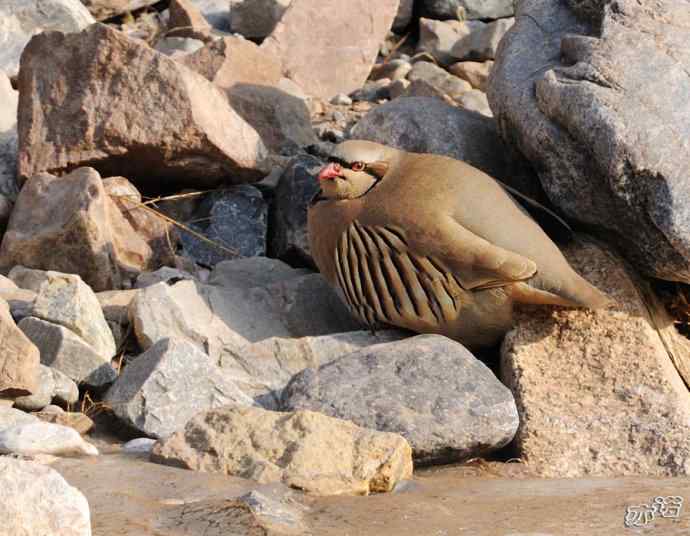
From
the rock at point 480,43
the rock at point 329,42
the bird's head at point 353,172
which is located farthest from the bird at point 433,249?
the rock at point 480,43

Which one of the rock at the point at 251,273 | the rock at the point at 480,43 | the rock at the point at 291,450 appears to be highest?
the rock at the point at 480,43

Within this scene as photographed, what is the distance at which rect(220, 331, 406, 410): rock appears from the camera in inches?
227

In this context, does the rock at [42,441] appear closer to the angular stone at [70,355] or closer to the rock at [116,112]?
the angular stone at [70,355]

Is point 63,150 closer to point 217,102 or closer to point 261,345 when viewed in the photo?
point 217,102

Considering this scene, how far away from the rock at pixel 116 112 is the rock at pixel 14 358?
7.45 ft

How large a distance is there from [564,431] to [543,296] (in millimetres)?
631

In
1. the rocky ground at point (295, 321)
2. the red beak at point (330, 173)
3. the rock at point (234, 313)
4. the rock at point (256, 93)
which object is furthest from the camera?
the rock at point (256, 93)

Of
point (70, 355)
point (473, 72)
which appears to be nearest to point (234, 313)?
point (70, 355)

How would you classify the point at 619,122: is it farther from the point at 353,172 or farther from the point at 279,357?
the point at 279,357

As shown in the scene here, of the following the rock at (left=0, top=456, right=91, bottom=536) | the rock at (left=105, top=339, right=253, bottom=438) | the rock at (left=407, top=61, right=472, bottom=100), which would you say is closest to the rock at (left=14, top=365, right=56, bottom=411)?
the rock at (left=105, top=339, right=253, bottom=438)

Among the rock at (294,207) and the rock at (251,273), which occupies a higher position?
the rock at (294,207)

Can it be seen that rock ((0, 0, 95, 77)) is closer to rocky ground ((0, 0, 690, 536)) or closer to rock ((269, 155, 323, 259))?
rocky ground ((0, 0, 690, 536))

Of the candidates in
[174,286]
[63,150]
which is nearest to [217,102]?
[63,150]

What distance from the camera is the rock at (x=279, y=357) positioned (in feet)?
18.9
